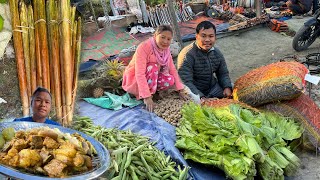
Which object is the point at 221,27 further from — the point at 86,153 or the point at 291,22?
the point at 86,153

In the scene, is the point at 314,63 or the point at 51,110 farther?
the point at 314,63

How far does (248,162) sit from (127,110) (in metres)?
1.42

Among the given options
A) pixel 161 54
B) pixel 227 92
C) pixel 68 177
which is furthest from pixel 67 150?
pixel 227 92

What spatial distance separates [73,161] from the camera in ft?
5.46

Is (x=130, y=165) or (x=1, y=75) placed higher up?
(x=1, y=75)

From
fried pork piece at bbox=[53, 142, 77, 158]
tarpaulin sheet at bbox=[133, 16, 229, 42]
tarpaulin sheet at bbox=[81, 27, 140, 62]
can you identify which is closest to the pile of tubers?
fried pork piece at bbox=[53, 142, 77, 158]

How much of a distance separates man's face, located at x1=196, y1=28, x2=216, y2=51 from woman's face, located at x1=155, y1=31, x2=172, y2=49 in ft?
Result: 2.13

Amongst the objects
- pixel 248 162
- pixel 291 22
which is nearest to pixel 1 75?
pixel 248 162

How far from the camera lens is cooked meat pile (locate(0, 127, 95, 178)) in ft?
5.08

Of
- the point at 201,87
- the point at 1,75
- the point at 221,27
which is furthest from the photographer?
the point at 221,27

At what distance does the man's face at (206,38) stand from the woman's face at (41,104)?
10.5ft

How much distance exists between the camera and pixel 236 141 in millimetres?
3531

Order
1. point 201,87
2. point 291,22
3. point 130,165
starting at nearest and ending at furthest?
point 130,165, point 201,87, point 291,22

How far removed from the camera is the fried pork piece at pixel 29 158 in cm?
153
